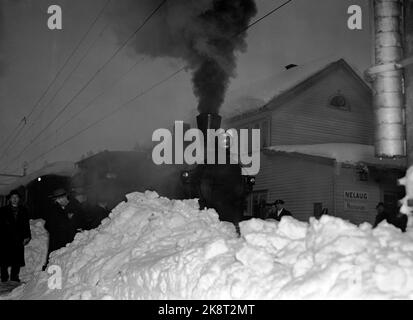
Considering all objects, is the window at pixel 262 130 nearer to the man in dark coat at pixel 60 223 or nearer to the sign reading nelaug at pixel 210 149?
the sign reading nelaug at pixel 210 149

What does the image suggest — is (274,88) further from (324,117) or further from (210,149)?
(210,149)

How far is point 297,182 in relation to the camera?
16.0 metres

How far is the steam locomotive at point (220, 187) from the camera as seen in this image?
1152 centimetres

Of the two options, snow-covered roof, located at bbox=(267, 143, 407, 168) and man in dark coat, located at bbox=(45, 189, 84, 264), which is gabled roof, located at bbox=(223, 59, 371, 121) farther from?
man in dark coat, located at bbox=(45, 189, 84, 264)

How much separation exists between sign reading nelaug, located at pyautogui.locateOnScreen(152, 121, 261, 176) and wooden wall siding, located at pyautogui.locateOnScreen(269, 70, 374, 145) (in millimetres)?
1342

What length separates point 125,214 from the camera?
7348 mm

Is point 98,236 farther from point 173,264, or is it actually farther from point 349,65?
point 349,65

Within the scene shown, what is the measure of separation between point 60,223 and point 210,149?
5751mm

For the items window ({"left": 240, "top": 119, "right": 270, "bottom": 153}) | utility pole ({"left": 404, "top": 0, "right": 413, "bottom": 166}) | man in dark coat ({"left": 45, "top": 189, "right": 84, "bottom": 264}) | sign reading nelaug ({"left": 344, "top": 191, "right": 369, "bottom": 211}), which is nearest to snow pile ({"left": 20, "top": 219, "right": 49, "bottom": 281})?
man in dark coat ({"left": 45, "top": 189, "right": 84, "bottom": 264})

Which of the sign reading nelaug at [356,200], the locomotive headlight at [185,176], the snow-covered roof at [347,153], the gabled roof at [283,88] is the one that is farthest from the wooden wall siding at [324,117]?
the locomotive headlight at [185,176]

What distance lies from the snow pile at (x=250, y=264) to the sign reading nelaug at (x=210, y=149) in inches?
225

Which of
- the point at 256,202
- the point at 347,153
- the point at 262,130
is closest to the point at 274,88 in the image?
the point at 262,130
